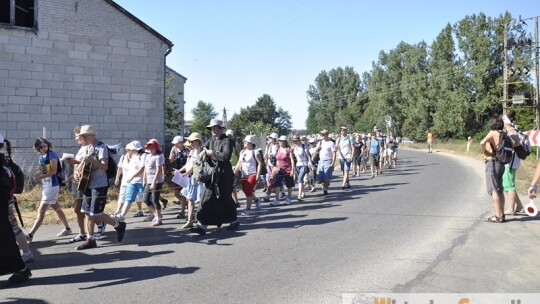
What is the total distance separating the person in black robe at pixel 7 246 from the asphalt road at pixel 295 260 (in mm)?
188

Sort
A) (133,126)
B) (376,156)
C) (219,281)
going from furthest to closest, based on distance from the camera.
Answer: (376,156) → (133,126) → (219,281)

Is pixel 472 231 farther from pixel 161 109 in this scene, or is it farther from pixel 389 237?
pixel 161 109

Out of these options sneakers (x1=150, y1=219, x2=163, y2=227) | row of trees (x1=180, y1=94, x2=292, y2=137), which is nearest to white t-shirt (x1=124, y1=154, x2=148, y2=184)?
sneakers (x1=150, y1=219, x2=163, y2=227)

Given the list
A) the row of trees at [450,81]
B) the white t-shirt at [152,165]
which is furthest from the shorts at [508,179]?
the row of trees at [450,81]

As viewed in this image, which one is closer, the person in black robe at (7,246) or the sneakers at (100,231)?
the person in black robe at (7,246)

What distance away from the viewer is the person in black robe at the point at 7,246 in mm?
5000

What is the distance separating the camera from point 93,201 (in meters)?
6.84

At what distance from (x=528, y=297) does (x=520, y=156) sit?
4.70m

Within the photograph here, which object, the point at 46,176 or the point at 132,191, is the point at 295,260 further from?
the point at 46,176

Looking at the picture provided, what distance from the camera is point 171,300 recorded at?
466 centimetres

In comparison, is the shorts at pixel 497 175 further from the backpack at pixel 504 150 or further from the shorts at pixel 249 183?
the shorts at pixel 249 183

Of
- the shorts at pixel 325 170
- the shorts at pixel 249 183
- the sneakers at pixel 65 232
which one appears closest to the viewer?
the sneakers at pixel 65 232

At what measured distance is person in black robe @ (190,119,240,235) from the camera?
7832 mm

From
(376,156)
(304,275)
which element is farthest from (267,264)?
(376,156)
